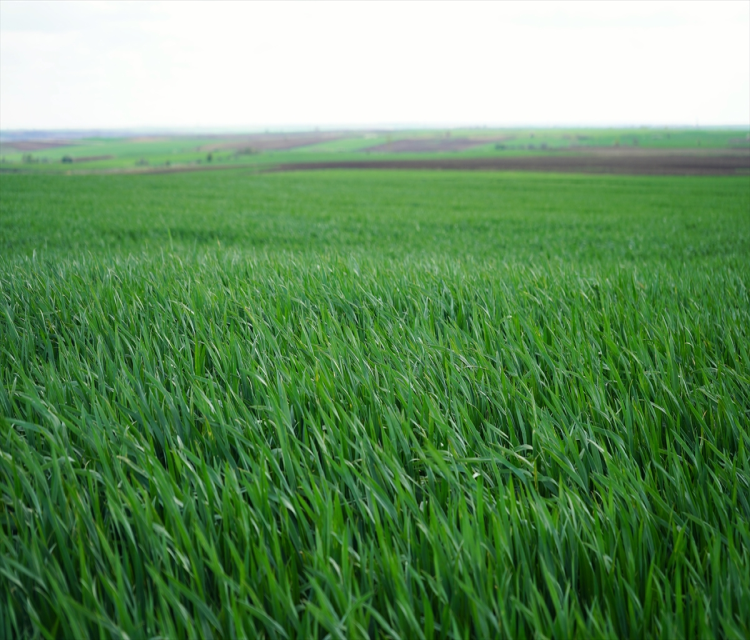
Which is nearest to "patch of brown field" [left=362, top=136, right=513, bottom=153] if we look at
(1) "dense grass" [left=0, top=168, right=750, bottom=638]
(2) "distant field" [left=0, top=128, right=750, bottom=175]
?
(2) "distant field" [left=0, top=128, right=750, bottom=175]

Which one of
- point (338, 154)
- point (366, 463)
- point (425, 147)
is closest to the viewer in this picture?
point (366, 463)

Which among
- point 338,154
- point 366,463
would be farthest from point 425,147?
point 366,463

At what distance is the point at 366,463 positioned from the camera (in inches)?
68.3

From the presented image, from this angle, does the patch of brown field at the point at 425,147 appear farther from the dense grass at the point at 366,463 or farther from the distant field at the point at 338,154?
the dense grass at the point at 366,463

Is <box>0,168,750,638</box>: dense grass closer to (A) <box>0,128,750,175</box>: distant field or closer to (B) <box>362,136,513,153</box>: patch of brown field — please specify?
(A) <box>0,128,750,175</box>: distant field

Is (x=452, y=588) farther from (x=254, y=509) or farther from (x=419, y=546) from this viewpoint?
(x=254, y=509)

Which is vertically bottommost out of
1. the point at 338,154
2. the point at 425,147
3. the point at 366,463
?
the point at 366,463

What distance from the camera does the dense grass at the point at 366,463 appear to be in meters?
1.26

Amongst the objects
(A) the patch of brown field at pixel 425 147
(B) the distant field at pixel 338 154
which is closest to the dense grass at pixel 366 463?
(B) the distant field at pixel 338 154

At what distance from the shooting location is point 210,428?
1923mm

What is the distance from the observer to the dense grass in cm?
126

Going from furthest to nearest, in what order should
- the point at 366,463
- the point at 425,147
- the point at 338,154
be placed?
1. the point at 425,147
2. the point at 338,154
3. the point at 366,463

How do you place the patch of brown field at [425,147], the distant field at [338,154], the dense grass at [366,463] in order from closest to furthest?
1. the dense grass at [366,463]
2. the distant field at [338,154]
3. the patch of brown field at [425,147]

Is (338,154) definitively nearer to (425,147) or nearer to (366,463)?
(425,147)
